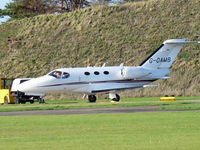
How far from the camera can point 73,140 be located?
16703mm

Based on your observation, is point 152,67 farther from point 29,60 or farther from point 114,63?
point 29,60

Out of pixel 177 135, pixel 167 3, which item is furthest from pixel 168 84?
pixel 177 135

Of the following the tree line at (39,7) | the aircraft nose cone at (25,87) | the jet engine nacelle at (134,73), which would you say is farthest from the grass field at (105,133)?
the tree line at (39,7)

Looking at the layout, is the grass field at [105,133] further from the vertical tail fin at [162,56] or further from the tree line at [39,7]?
the tree line at [39,7]

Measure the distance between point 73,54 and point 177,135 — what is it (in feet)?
181

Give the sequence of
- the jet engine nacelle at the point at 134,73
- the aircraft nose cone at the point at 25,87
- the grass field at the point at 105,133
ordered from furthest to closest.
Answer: the jet engine nacelle at the point at 134,73 → the aircraft nose cone at the point at 25,87 → the grass field at the point at 105,133

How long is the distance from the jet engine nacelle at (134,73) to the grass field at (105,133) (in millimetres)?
23439

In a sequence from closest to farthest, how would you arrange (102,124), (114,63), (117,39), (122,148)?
1. (122,148)
2. (102,124)
3. (114,63)
4. (117,39)

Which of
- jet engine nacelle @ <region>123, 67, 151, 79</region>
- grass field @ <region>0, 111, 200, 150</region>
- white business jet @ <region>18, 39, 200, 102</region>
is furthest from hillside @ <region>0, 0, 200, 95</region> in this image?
grass field @ <region>0, 111, 200, 150</region>

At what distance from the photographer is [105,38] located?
241 feet

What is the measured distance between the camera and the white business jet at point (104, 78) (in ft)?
155

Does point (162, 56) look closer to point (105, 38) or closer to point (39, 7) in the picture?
point (105, 38)

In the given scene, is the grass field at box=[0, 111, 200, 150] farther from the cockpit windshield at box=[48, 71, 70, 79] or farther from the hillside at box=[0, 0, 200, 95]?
the hillside at box=[0, 0, 200, 95]

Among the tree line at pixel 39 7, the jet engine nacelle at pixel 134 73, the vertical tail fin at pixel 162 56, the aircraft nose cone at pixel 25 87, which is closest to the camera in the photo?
the aircraft nose cone at pixel 25 87
